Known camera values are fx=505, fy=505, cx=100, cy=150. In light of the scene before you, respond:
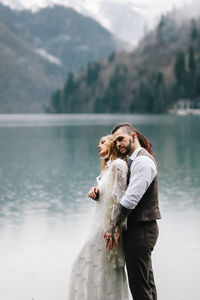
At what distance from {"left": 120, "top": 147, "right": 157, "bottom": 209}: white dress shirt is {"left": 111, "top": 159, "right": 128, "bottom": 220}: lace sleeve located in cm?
8

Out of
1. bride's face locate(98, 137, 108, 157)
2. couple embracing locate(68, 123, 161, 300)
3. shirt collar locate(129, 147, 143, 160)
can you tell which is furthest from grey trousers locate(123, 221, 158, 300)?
bride's face locate(98, 137, 108, 157)

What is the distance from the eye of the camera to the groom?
14.7 feet

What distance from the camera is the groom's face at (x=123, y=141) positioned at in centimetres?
469

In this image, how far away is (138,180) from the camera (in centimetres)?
444

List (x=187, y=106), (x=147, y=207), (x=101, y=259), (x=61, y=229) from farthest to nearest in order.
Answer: (x=187, y=106) < (x=61, y=229) < (x=101, y=259) < (x=147, y=207)

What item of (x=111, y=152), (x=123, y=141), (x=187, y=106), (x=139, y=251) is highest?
(x=187, y=106)

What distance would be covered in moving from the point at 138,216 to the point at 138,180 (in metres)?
0.39

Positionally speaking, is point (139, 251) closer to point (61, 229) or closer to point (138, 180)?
point (138, 180)

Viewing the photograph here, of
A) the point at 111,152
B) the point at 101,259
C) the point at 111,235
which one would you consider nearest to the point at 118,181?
the point at 111,152

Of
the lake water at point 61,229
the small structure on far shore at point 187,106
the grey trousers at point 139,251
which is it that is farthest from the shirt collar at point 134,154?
the small structure on far shore at point 187,106

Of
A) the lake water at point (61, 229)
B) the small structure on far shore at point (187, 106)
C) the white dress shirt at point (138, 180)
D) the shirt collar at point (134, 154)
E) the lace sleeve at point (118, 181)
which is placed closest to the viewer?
the white dress shirt at point (138, 180)

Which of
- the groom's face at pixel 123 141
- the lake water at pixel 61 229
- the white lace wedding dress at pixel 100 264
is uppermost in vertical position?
the groom's face at pixel 123 141

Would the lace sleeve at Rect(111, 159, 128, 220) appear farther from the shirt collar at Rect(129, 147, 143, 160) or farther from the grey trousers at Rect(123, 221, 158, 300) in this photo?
the grey trousers at Rect(123, 221, 158, 300)

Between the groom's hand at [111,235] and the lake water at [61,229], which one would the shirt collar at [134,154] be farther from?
the lake water at [61,229]
